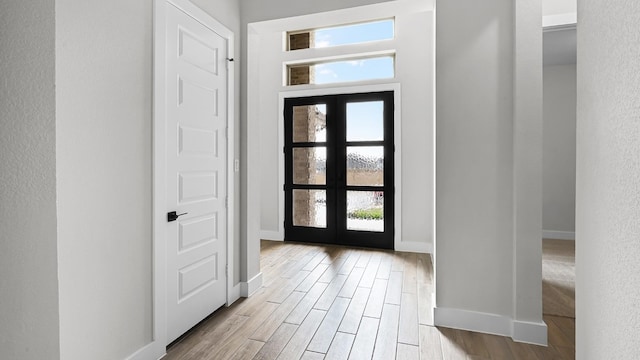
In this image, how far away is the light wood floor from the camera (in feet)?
6.81

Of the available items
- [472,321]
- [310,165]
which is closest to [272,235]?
[310,165]

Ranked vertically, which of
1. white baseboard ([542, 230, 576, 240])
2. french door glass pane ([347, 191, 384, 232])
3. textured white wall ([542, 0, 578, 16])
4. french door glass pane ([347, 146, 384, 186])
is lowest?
white baseboard ([542, 230, 576, 240])

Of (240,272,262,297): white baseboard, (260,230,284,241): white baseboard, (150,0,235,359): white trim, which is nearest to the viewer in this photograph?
(150,0,235,359): white trim

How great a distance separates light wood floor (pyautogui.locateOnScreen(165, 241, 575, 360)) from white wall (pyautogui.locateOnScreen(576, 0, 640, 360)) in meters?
1.34

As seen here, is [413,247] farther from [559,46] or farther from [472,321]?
[559,46]

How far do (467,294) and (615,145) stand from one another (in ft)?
6.33

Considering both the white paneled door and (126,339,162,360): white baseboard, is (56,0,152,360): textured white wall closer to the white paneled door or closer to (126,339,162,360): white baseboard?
(126,339,162,360): white baseboard

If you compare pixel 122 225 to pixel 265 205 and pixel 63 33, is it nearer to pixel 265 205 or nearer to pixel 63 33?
pixel 63 33

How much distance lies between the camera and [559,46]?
4574mm

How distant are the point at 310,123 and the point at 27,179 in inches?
157

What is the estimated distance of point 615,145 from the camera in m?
0.73

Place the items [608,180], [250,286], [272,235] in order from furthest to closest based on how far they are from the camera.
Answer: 1. [272,235]
2. [250,286]
3. [608,180]

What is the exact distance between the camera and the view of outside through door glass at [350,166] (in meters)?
4.59

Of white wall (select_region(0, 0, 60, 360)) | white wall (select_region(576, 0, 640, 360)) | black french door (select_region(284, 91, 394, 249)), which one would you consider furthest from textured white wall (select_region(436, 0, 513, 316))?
white wall (select_region(0, 0, 60, 360))
